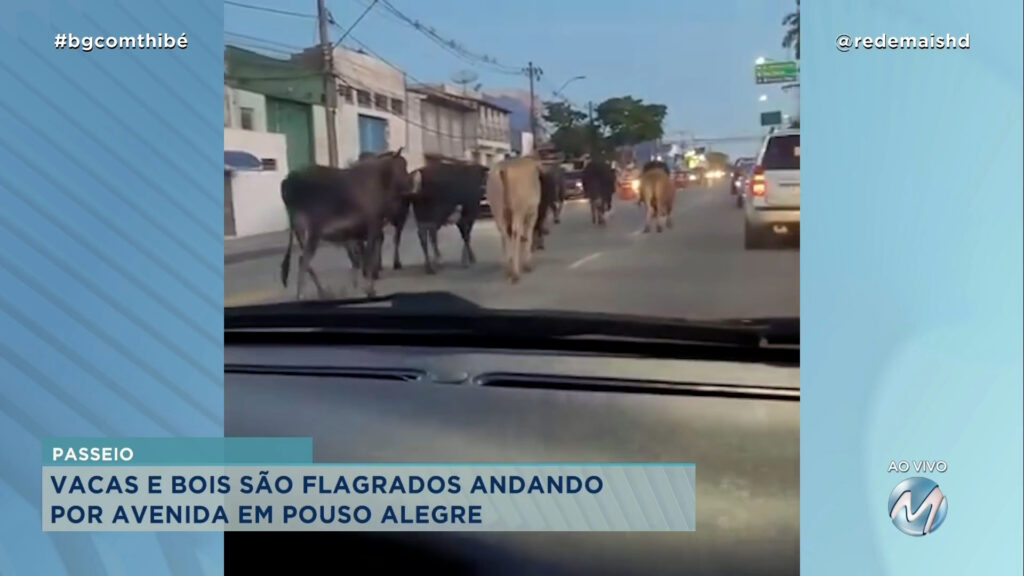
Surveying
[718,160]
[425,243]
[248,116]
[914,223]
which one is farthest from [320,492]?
[914,223]

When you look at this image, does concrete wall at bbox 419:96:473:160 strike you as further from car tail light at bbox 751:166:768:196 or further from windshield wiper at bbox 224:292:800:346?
car tail light at bbox 751:166:768:196

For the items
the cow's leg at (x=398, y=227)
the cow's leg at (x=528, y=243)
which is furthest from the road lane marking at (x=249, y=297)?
the cow's leg at (x=528, y=243)

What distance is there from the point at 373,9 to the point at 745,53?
0.70 meters

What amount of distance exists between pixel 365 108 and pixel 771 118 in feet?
2.49

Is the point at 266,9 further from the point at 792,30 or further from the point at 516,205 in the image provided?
the point at 792,30

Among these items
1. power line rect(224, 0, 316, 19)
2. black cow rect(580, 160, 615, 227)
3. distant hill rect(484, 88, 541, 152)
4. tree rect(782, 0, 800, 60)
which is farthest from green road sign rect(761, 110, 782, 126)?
power line rect(224, 0, 316, 19)

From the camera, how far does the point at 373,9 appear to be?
1.81 meters

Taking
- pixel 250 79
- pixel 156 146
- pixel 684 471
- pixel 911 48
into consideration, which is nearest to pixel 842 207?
pixel 911 48

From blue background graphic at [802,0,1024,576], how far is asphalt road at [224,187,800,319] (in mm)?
112

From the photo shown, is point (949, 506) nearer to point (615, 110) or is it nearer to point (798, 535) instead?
point (798, 535)

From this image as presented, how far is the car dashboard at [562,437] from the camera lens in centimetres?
182

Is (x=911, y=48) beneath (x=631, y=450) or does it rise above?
above

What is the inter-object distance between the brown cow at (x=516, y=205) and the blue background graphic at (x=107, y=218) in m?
0.52

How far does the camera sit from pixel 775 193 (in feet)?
5.92
